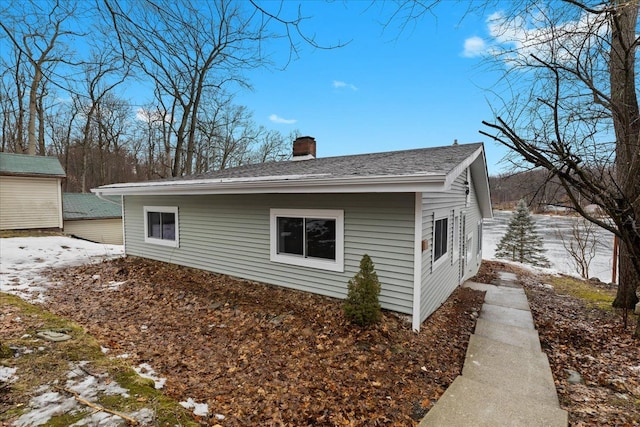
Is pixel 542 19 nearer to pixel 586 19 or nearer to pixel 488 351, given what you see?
pixel 586 19

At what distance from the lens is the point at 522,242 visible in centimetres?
2448

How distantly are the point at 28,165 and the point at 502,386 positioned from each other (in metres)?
20.3

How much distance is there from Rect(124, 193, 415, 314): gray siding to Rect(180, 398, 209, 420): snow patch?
3.03m

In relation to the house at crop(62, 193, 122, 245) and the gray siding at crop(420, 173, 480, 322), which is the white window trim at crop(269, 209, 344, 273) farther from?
the house at crop(62, 193, 122, 245)

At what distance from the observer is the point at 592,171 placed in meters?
5.27

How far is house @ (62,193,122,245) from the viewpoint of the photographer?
17.1 meters

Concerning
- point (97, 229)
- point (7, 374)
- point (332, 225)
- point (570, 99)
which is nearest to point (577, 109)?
point (570, 99)

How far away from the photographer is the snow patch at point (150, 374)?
3.30 meters

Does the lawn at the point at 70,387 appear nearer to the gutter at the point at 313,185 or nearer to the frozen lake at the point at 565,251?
the gutter at the point at 313,185

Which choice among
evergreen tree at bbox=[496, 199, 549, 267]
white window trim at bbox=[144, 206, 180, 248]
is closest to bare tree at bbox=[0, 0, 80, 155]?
white window trim at bbox=[144, 206, 180, 248]

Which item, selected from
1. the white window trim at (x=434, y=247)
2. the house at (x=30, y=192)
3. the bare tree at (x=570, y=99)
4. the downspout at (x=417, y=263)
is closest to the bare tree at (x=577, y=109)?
the bare tree at (x=570, y=99)

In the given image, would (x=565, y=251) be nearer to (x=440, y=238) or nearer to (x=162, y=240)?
(x=440, y=238)

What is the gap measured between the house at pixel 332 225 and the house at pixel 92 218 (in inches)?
441

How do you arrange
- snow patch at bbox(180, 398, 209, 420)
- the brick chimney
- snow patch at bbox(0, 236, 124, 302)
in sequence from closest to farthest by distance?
snow patch at bbox(180, 398, 209, 420) < snow patch at bbox(0, 236, 124, 302) < the brick chimney
